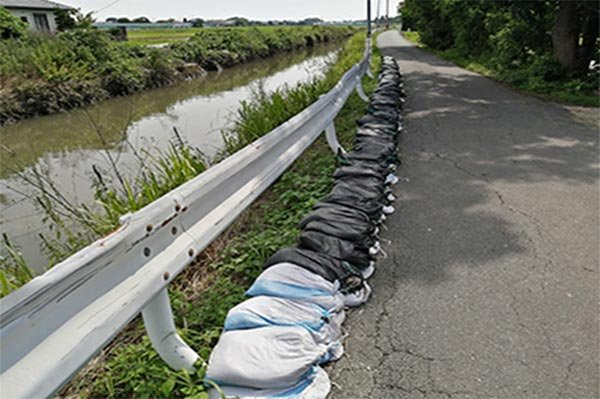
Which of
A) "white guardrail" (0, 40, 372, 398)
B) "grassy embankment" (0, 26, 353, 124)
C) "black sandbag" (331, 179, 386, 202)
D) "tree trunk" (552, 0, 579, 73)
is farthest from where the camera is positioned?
"grassy embankment" (0, 26, 353, 124)

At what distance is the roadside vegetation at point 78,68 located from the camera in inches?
534

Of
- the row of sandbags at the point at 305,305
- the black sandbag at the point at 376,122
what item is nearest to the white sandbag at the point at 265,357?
the row of sandbags at the point at 305,305

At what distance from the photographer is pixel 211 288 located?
9.28ft

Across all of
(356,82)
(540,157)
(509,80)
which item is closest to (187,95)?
(356,82)

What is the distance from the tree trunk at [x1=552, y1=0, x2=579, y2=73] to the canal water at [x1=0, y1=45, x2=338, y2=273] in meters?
6.94

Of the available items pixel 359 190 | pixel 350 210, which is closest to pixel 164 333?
pixel 350 210

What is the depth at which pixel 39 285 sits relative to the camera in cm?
118

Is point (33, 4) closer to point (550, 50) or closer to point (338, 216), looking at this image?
point (550, 50)

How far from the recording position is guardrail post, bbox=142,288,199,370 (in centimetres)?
180

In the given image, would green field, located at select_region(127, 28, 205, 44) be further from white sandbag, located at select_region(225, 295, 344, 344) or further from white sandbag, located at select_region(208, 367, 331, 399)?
white sandbag, located at select_region(208, 367, 331, 399)

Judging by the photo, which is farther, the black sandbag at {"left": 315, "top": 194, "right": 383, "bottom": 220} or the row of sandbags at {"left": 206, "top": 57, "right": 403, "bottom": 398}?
the black sandbag at {"left": 315, "top": 194, "right": 383, "bottom": 220}

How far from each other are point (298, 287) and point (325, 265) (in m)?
0.27

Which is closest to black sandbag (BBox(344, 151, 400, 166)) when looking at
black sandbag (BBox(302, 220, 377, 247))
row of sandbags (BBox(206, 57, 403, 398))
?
row of sandbags (BBox(206, 57, 403, 398))

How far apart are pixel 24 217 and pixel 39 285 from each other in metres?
5.09
